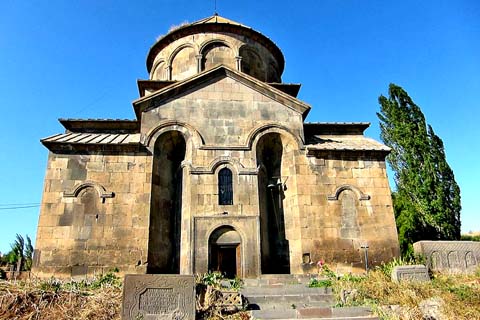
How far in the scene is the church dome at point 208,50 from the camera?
1284 centimetres

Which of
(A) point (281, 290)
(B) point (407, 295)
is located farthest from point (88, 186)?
(B) point (407, 295)

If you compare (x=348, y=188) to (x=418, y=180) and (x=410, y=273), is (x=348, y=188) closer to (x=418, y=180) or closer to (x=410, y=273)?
(x=410, y=273)

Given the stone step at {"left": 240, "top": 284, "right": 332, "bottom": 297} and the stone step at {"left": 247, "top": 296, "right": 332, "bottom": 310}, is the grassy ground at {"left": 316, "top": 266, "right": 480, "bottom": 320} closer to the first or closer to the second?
the stone step at {"left": 240, "top": 284, "right": 332, "bottom": 297}

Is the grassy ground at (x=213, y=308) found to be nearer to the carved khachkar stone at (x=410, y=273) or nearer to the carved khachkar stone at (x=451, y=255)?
the carved khachkar stone at (x=410, y=273)

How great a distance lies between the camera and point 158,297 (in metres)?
5.05

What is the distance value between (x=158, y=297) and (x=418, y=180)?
12168 mm

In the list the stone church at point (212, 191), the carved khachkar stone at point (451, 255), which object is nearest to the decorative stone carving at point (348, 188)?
the stone church at point (212, 191)

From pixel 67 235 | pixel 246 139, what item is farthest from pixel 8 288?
pixel 246 139

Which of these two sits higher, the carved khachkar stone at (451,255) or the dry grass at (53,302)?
the carved khachkar stone at (451,255)

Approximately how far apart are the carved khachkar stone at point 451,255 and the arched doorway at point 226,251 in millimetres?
4506

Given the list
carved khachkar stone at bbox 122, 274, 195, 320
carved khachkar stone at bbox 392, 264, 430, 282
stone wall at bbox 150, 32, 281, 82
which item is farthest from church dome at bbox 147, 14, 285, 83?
carved khachkar stone at bbox 122, 274, 195, 320

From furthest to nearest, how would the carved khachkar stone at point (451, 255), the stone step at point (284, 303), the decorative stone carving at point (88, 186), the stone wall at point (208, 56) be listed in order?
the stone wall at point (208, 56), the decorative stone carving at point (88, 186), the carved khachkar stone at point (451, 255), the stone step at point (284, 303)

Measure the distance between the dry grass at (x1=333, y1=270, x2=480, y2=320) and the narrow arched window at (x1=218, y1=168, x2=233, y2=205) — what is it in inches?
131

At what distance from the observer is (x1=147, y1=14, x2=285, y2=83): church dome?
12.8 meters
